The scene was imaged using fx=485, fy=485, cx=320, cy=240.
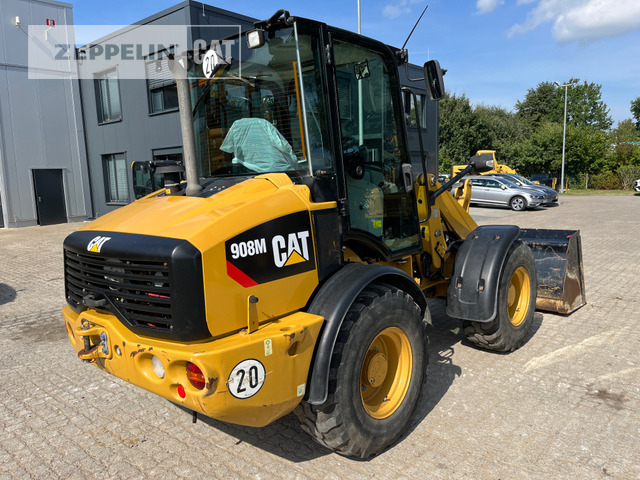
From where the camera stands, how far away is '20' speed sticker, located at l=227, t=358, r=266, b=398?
2405 mm

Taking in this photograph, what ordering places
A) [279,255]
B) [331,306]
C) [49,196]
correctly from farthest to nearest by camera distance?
[49,196] → [331,306] → [279,255]

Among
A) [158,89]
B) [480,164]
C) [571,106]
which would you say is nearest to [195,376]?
[480,164]

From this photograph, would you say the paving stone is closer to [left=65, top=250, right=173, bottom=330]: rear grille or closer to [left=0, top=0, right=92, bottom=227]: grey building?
[left=65, top=250, right=173, bottom=330]: rear grille

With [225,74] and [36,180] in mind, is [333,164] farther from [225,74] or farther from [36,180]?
[36,180]

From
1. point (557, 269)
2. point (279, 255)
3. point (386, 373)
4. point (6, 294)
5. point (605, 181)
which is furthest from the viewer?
point (605, 181)

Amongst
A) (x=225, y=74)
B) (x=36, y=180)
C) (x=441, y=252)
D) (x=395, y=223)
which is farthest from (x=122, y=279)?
(x=36, y=180)

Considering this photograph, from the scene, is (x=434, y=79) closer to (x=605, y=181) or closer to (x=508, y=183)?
(x=508, y=183)

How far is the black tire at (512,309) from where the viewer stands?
4.38 metres

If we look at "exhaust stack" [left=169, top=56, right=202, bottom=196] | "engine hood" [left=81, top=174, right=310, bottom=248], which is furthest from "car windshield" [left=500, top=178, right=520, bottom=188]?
"exhaust stack" [left=169, top=56, right=202, bottom=196]

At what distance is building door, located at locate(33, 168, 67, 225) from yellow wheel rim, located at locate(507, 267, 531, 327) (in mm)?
17465

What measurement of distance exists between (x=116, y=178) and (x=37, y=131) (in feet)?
9.86

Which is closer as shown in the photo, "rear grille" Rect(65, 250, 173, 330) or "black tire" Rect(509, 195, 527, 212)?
"rear grille" Rect(65, 250, 173, 330)

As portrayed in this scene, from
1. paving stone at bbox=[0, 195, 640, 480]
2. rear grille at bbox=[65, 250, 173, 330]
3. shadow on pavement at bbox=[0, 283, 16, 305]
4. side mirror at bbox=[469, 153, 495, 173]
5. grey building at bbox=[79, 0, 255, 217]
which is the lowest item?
paving stone at bbox=[0, 195, 640, 480]

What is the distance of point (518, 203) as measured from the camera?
69.9ft
